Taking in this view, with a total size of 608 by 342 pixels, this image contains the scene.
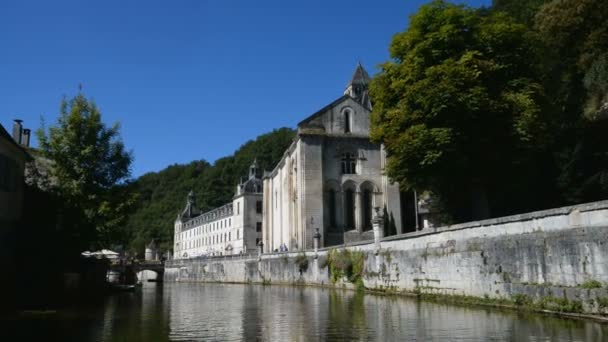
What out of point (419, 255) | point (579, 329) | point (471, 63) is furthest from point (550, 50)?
point (579, 329)

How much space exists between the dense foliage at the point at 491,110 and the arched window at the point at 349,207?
1266 centimetres

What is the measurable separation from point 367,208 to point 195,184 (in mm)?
87949

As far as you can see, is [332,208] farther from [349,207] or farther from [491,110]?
[491,110]

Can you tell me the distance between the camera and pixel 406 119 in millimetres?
22797

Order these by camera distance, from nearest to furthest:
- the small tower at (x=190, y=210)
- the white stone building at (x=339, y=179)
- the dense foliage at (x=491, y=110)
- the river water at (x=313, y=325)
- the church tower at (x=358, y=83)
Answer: the river water at (x=313, y=325), the dense foliage at (x=491, y=110), the white stone building at (x=339, y=179), the church tower at (x=358, y=83), the small tower at (x=190, y=210)

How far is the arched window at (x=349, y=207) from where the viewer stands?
3959 centimetres

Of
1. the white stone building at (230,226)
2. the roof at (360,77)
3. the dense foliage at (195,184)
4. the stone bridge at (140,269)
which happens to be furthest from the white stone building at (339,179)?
the dense foliage at (195,184)

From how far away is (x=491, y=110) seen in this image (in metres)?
21.4

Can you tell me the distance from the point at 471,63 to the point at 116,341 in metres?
17.8

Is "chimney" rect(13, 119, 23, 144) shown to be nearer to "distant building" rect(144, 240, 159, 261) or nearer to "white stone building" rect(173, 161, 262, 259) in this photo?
"white stone building" rect(173, 161, 262, 259)

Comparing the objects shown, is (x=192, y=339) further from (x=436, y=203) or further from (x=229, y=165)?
(x=229, y=165)

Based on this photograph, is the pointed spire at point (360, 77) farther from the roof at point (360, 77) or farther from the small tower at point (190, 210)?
the small tower at point (190, 210)

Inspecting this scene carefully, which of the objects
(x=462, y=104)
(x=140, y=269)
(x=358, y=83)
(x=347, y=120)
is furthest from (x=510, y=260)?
(x=140, y=269)

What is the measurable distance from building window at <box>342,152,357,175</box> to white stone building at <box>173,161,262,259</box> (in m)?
30.1
